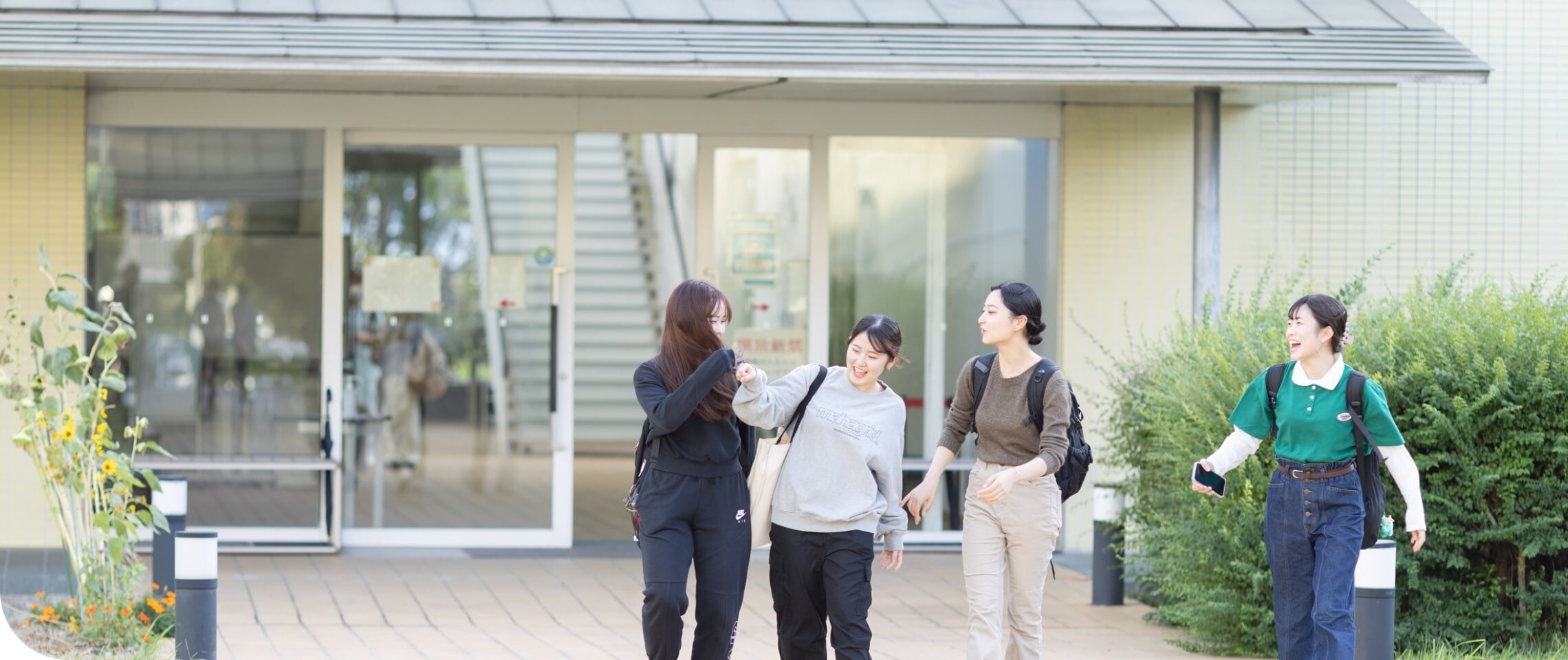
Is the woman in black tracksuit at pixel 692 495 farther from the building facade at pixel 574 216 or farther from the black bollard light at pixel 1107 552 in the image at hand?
the building facade at pixel 574 216

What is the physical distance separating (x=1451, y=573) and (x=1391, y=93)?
461 centimetres

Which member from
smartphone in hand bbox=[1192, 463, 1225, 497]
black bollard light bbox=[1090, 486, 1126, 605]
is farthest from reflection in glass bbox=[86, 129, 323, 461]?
smartphone in hand bbox=[1192, 463, 1225, 497]

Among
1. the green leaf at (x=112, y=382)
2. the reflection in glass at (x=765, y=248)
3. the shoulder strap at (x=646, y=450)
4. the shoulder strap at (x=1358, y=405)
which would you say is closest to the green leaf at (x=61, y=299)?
the green leaf at (x=112, y=382)

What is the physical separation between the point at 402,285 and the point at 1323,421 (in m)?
6.18

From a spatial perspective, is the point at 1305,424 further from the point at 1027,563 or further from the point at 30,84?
the point at 30,84

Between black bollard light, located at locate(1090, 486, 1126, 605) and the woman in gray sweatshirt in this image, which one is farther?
black bollard light, located at locate(1090, 486, 1126, 605)

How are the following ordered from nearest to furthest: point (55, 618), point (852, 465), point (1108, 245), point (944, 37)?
point (852, 465)
point (55, 618)
point (944, 37)
point (1108, 245)

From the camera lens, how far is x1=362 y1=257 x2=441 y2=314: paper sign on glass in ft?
32.3

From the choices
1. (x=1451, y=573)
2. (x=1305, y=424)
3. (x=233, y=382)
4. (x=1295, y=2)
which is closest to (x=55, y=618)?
(x=233, y=382)

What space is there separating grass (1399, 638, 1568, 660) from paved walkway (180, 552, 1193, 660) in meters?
1.02

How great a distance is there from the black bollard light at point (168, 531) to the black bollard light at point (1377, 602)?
4799 millimetres

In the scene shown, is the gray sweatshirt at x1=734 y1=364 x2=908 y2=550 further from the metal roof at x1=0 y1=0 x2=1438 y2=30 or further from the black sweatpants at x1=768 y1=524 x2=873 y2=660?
the metal roof at x1=0 y1=0 x2=1438 y2=30

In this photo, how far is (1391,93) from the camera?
1041cm

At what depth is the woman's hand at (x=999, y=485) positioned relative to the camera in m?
5.25
